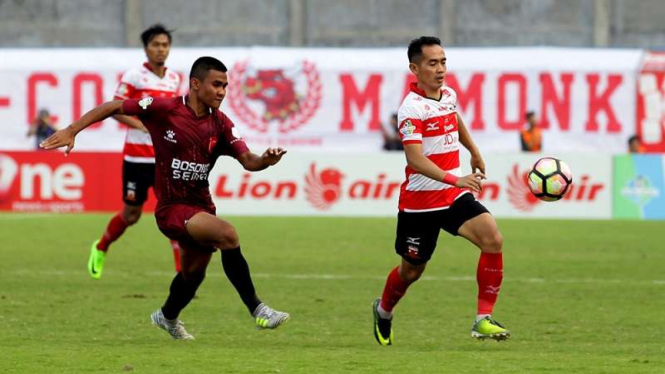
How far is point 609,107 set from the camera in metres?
28.6

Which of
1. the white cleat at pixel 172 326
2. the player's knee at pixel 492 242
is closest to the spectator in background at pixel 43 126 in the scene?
the white cleat at pixel 172 326

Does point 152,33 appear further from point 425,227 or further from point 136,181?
point 425,227

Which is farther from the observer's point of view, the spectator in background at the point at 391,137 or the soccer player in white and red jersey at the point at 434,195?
the spectator in background at the point at 391,137

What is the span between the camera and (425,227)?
29.7 ft

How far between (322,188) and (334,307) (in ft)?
38.5

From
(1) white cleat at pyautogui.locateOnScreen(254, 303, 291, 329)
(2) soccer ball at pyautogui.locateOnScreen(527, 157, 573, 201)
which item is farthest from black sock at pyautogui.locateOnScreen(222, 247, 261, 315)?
(2) soccer ball at pyautogui.locateOnScreen(527, 157, 573, 201)

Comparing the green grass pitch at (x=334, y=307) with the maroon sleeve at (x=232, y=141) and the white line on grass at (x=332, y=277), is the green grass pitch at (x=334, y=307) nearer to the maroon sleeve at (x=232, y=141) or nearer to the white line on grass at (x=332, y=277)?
the white line on grass at (x=332, y=277)

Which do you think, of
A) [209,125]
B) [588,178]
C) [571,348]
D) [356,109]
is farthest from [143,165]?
[356,109]

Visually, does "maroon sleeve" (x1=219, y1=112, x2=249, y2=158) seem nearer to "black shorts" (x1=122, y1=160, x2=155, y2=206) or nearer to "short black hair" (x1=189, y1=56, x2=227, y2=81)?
"short black hair" (x1=189, y1=56, x2=227, y2=81)

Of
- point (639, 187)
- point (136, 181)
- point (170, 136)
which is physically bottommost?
point (639, 187)

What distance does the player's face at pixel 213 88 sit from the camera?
8.76 m

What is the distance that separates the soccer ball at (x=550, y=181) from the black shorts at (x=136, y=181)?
179 inches

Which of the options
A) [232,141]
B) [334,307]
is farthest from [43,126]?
[232,141]

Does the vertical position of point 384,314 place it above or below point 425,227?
below
